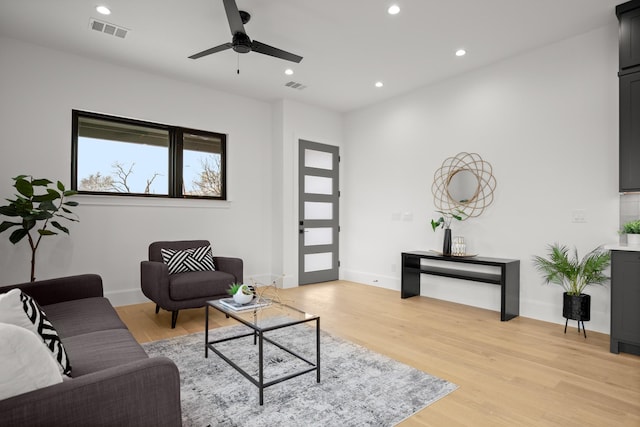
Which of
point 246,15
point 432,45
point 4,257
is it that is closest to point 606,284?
point 432,45

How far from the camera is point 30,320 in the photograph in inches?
59.4

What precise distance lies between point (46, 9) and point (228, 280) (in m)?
3.08

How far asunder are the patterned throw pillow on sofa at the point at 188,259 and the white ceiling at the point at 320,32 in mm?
2291

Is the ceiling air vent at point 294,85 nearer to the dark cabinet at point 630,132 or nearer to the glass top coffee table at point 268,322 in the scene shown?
the glass top coffee table at point 268,322

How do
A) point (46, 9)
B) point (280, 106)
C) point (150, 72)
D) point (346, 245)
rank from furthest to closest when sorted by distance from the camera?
1. point (346, 245)
2. point (280, 106)
3. point (150, 72)
4. point (46, 9)

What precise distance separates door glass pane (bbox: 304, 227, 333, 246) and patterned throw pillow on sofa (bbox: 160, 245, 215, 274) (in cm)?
198

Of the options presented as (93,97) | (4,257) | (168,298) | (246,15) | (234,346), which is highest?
(246,15)

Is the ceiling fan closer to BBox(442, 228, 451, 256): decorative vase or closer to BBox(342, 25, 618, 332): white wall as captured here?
BBox(342, 25, 618, 332): white wall

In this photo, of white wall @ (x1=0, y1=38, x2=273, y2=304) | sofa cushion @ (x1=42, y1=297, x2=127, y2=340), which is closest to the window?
white wall @ (x1=0, y1=38, x2=273, y2=304)

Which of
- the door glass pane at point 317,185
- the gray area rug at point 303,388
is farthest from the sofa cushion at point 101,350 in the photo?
the door glass pane at point 317,185

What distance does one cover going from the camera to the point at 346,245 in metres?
6.37

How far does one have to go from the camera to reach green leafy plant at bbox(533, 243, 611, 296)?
342cm

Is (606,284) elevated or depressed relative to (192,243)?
depressed

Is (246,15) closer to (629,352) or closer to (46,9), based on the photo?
(46,9)
